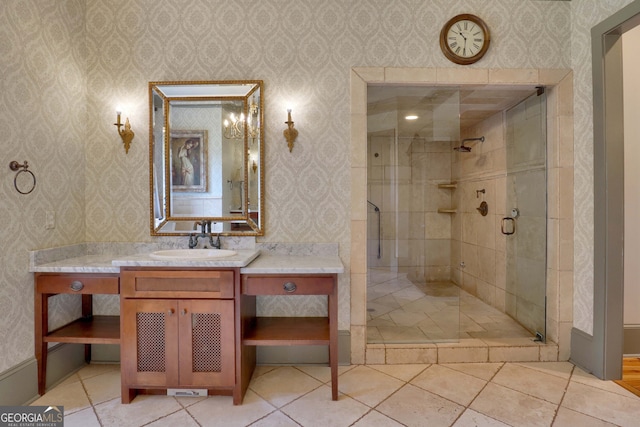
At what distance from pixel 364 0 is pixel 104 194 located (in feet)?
7.95

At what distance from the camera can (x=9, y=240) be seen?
1795 millimetres

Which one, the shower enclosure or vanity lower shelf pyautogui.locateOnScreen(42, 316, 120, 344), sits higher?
the shower enclosure

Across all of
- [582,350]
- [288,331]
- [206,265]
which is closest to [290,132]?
[206,265]

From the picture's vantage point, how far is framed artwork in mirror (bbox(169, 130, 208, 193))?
2.36 m

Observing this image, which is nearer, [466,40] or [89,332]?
[89,332]

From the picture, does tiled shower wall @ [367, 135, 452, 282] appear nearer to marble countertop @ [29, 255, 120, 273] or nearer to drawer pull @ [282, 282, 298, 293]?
drawer pull @ [282, 282, 298, 293]

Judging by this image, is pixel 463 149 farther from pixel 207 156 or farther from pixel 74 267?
pixel 74 267

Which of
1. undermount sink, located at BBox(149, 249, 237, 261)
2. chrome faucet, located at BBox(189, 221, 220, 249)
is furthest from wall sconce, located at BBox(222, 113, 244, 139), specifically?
undermount sink, located at BBox(149, 249, 237, 261)

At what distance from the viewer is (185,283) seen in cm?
181

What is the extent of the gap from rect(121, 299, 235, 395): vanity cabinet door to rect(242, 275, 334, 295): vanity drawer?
16cm

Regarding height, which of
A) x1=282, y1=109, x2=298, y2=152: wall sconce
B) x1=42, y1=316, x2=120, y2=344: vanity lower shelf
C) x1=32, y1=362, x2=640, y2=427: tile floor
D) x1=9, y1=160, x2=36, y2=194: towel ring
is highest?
x1=282, y1=109, x2=298, y2=152: wall sconce

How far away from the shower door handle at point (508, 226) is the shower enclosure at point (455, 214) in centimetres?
1

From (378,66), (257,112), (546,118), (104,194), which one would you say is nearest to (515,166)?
(546,118)

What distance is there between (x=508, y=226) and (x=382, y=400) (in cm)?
215
